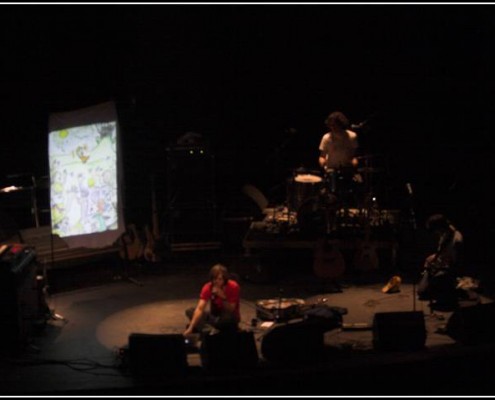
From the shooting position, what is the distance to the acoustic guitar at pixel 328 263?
36.7 feet

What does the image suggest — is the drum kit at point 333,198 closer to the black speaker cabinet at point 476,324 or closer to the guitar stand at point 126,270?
the guitar stand at point 126,270

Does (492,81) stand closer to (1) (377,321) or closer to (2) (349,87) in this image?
(2) (349,87)

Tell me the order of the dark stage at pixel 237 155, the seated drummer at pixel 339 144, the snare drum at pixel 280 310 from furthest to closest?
1. the seated drummer at pixel 339 144
2. the dark stage at pixel 237 155
3. the snare drum at pixel 280 310

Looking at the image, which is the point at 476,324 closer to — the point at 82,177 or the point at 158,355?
the point at 158,355

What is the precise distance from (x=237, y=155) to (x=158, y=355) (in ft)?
21.4

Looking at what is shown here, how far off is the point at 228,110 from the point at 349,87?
6.53 feet

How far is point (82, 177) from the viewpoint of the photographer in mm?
11656

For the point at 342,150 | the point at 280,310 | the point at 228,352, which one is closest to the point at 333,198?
the point at 342,150

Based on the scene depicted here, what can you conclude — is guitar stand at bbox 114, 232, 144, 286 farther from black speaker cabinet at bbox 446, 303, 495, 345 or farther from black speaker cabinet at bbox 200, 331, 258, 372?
black speaker cabinet at bbox 446, 303, 495, 345

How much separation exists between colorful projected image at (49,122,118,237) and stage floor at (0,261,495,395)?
2.97ft

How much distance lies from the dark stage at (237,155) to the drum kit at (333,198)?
1.1 inches

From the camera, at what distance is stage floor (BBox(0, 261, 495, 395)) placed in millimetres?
7805

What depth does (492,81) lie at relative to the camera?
14.1 meters

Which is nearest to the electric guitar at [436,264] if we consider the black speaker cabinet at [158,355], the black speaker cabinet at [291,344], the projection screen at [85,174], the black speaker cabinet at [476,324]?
the black speaker cabinet at [476,324]
